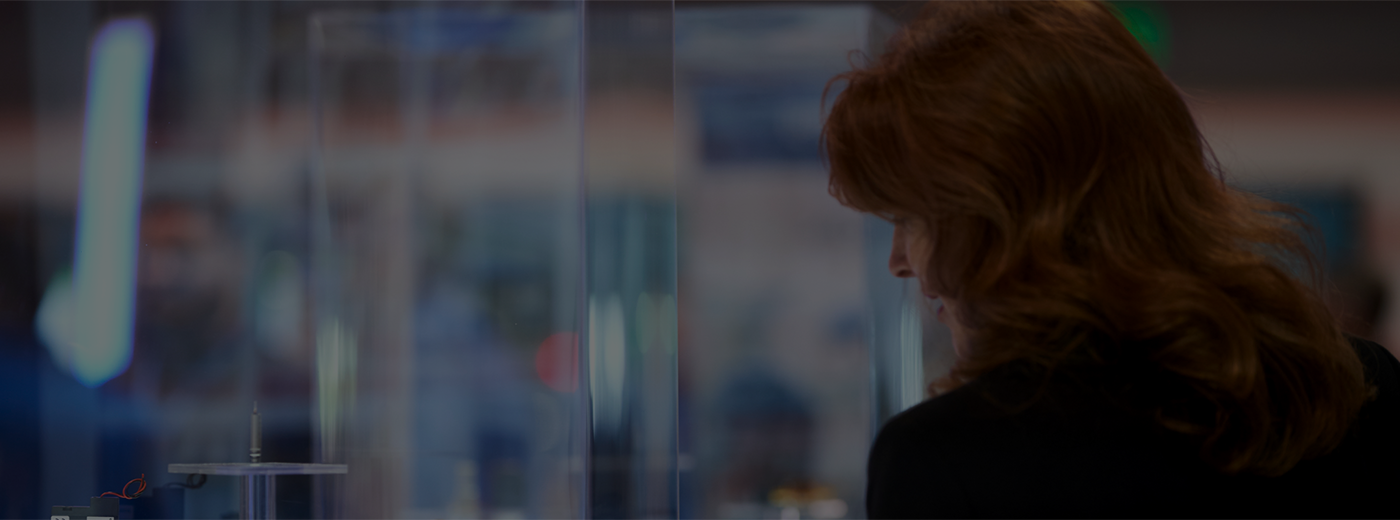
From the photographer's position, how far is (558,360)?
1.26 m

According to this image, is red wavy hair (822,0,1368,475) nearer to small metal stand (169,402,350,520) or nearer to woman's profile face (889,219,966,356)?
woman's profile face (889,219,966,356)

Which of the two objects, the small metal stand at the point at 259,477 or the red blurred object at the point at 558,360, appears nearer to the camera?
the small metal stand at the point at 259,477

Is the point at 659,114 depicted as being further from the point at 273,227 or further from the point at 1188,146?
the point at 1188,146

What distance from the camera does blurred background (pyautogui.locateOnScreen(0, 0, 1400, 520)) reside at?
122 centimetres

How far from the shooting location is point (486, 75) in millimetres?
1302

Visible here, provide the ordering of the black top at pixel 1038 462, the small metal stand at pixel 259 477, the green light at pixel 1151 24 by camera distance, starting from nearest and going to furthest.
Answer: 1. the black top at pixel 1038 462
2. the small metal stand at pixel 259 477
3. the green light at pixel 1151 24

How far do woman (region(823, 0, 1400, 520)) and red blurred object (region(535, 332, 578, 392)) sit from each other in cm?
86

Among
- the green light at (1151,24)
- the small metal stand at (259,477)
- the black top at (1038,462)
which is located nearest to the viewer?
the black top at (1038,462)

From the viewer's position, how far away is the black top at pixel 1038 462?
1.17 ft

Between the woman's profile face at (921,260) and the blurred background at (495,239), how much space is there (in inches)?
29.2

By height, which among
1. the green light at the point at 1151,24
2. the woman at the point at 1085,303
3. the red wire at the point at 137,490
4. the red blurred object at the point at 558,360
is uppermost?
the green light at the point at 1151,24

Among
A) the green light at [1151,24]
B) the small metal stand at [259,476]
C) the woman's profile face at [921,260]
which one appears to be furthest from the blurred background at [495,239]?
the woman's profile face at [921,260]

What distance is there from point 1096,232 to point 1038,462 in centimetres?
10

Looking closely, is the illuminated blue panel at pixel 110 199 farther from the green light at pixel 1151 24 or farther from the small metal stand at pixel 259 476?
the green light at pixel 1151 24
